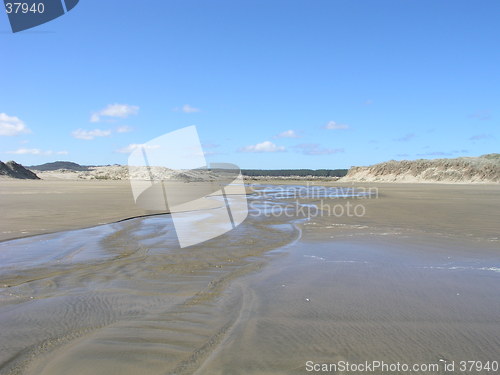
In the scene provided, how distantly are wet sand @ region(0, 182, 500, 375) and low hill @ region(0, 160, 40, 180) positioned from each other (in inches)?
2313

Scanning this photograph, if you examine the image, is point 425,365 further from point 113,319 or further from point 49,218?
point 49,218

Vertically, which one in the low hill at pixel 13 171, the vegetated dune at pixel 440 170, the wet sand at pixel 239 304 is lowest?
the vegetated dune at pixel 440 170

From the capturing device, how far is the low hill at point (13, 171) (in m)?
55.9

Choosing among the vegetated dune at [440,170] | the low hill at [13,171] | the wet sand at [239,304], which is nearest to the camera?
the wet sand at [239,304]

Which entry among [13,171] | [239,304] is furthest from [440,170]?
[13,171]

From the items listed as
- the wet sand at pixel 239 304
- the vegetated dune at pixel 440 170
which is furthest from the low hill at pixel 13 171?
the vegetated dune at pixel 440 170

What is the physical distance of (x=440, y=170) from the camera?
6016cm

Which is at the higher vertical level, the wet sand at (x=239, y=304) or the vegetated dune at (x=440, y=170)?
the wet sand at (x=239, y=304)

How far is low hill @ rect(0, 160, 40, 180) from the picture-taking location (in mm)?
55906

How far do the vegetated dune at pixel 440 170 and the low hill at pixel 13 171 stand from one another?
66.7 meters

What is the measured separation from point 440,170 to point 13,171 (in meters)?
74.7

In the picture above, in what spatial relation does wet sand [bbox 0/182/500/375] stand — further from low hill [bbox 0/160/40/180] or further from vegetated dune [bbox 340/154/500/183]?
low hill [bbox 0/160/40/180]

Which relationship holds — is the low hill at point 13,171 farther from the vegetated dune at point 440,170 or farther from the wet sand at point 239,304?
the vegetated dune at point 440,170

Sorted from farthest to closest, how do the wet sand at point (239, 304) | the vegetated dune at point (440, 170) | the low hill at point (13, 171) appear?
1. the low hill at point (13, 171)
2. the vegetated dune at point (440, 170)
3. the wet sand at point (239, 304)
